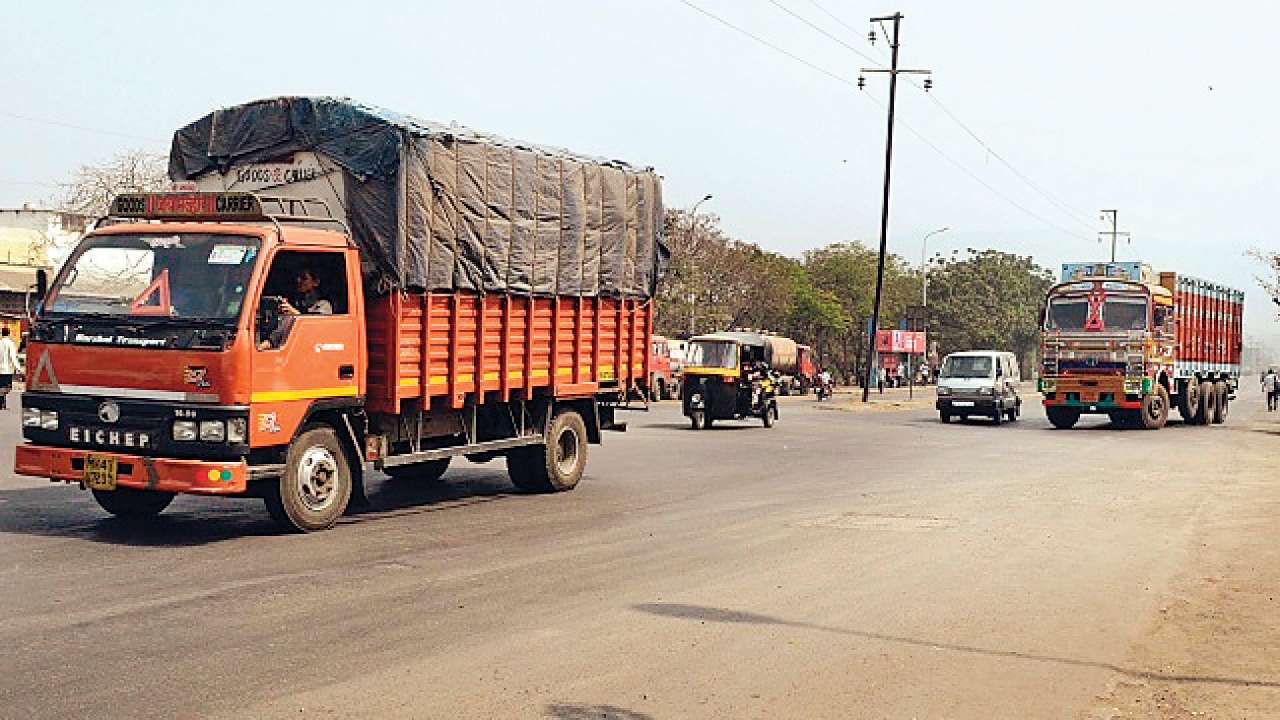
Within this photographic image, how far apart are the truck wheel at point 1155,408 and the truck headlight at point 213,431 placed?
25782mm

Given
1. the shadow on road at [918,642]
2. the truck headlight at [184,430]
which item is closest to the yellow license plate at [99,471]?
the truck headlight at [184,430]

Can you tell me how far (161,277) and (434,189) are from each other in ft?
9.32

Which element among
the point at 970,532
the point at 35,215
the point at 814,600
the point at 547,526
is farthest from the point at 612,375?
the point at 35,215

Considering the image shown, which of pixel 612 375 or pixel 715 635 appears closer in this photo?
pixel 715 635

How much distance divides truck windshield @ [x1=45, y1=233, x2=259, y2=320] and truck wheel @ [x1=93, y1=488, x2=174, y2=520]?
5.72ft

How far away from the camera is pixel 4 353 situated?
24766 millimetres

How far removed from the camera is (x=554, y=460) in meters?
15.3

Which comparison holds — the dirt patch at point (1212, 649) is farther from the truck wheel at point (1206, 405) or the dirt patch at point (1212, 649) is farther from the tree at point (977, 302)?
the tree at point (977, 302)

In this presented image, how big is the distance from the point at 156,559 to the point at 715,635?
4.56 metres

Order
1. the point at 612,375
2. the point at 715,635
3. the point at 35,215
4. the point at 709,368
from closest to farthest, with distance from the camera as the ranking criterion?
1. the point at 715,635
2. the point at 612,375
3. the point at 709,368
4. the point at 35,215

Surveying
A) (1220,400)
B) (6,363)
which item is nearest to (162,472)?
→ (6,363)

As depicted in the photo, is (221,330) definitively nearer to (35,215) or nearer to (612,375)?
(612,375)

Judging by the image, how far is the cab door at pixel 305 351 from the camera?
35.3ft

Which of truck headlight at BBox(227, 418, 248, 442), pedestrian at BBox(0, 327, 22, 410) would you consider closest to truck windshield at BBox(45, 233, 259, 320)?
truck headlight at BBox(227, 418, 248, 442)
